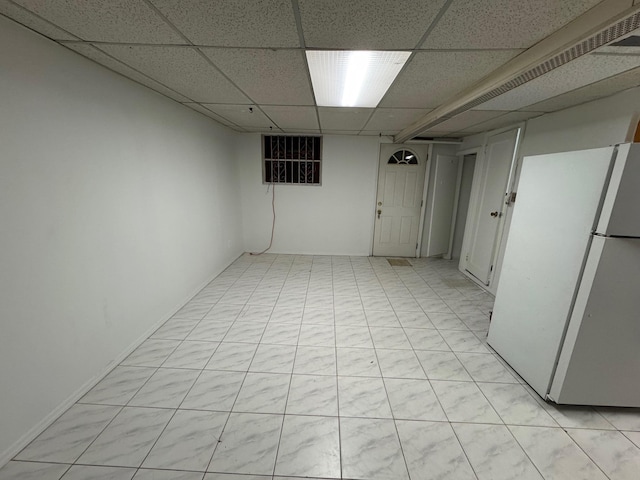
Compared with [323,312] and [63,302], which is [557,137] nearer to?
[323,312]

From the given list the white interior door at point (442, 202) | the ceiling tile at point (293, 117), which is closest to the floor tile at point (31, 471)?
the ceiling tile at point (293, 117)

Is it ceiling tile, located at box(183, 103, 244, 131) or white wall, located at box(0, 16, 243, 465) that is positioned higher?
ceiling tile, located at box(183, 103, 244, 131)

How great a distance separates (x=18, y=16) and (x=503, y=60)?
279 centimetres

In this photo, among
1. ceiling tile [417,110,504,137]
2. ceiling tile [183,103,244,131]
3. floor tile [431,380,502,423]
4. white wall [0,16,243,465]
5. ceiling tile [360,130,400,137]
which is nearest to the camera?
white wall [0,16,243,465]

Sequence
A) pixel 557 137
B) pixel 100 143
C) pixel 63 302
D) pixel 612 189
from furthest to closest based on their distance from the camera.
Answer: pixel 557 137 → pixel 100 143 → pixel 63 302 → pixel 612 189

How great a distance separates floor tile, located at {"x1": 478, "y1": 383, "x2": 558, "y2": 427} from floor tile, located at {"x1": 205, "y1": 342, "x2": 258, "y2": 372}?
1908mm

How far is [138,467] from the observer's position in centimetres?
137

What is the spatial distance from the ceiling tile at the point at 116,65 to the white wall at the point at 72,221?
59mm

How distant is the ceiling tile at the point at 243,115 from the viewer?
2.99 m

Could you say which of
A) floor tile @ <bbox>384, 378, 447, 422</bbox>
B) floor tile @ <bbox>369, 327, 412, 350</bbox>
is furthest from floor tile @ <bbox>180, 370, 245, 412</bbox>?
floor tile @ <bbox>369, 327, 412, 350</bbox>

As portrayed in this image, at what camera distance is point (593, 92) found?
2.10 metres

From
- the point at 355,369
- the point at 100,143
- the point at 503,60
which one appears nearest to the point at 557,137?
the point at 503,60

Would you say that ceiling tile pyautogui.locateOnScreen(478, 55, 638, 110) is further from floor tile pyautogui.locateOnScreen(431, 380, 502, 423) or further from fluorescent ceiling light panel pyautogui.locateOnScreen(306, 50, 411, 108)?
floor tile pyautogui.locateOnScreen(431, 380, 502, 423)

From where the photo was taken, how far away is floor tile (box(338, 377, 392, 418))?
172 cm
